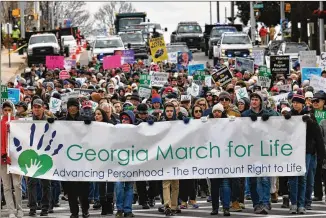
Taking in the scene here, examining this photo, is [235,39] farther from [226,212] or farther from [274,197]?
[226,212]

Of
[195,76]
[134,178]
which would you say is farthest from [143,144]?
[195,76]

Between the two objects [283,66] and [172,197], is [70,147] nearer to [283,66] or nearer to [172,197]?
[172,197]

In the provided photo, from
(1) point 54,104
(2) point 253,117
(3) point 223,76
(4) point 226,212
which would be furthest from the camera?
(3) point 223,76

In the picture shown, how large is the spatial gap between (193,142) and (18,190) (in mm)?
2470

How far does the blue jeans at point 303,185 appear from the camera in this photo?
15.7 meters

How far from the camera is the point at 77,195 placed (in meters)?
15.6

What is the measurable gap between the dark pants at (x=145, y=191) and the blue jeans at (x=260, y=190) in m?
1.72

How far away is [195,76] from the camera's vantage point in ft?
95.5

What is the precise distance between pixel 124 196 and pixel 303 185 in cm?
244

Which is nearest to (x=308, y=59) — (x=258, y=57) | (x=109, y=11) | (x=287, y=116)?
(x=258, y=57)

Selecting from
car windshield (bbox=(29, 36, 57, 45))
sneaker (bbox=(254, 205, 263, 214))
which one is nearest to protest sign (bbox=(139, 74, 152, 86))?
sneaker (bbox=(254, 205, 263, 214))

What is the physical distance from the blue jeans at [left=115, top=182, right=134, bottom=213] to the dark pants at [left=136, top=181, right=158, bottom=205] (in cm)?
103

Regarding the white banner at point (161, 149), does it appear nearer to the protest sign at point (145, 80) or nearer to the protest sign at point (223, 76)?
the protest sign at point (223, 76)

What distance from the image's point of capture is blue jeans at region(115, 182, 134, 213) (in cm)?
1558
